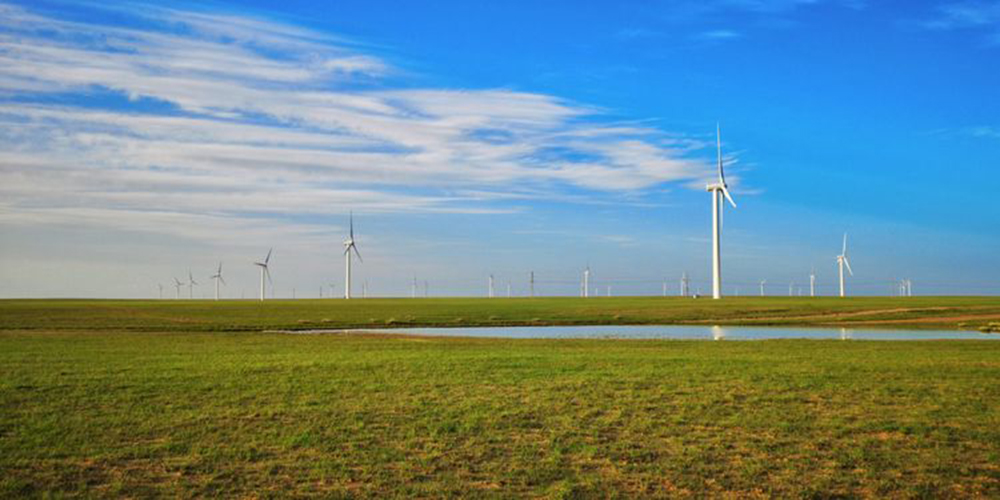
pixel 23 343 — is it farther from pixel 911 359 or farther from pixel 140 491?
pixel 911 359

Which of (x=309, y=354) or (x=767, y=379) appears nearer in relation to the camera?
(x=767, y=379)

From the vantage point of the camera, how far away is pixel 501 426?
17625 mm

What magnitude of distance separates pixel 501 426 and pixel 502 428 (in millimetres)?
204

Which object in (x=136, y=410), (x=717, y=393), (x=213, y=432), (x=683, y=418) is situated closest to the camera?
(x=213, y=432)

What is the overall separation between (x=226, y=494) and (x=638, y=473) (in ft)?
20.9

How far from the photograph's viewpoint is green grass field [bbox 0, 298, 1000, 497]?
43.2ft

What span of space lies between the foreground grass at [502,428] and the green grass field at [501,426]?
65 millimetres

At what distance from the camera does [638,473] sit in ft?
44.5

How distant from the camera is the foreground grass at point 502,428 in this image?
13195 millimetres

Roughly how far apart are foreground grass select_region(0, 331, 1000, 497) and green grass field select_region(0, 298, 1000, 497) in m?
0.07

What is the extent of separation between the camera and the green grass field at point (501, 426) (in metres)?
13.2

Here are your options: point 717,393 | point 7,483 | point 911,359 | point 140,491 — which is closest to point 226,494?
point 140,491

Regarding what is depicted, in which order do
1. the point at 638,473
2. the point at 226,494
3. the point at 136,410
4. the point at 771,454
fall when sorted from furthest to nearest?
1. the point at 136,410
2. the point at 771,454
3. the point at 638,473
4. the point at 226,494

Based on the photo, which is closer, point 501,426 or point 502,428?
point 502,428
